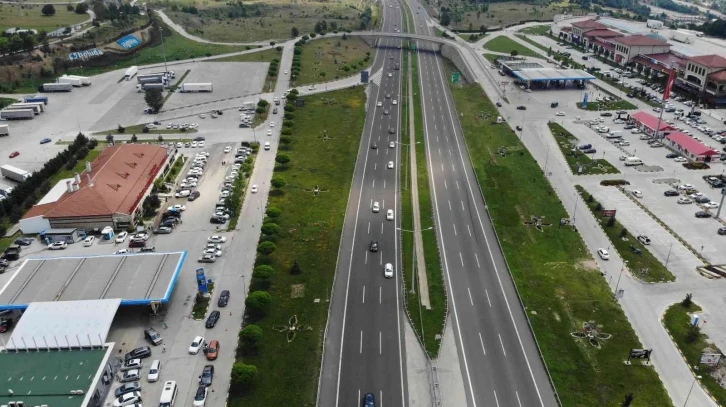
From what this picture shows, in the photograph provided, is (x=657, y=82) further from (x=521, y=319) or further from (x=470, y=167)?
(x=521, y=319)

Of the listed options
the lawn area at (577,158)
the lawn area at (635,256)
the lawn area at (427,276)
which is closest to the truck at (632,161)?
the lawn area at (577,158)

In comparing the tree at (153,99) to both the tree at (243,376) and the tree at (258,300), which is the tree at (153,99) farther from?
the tree at (243,376)

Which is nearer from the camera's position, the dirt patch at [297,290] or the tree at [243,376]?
the tree at [243,376]

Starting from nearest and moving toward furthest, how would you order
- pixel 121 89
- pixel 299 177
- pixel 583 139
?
pixel 299 177
pixel 583 139
pixel 121 89

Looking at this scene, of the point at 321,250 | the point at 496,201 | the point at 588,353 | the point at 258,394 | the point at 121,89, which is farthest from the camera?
the point at 121,89

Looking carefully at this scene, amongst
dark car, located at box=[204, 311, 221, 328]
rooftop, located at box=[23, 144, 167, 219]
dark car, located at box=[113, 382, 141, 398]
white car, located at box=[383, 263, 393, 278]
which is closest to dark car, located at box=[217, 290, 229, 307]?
dark car, located at box=[204, 311, 221, 328]

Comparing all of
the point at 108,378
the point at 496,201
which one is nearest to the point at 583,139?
the point at 496,201
